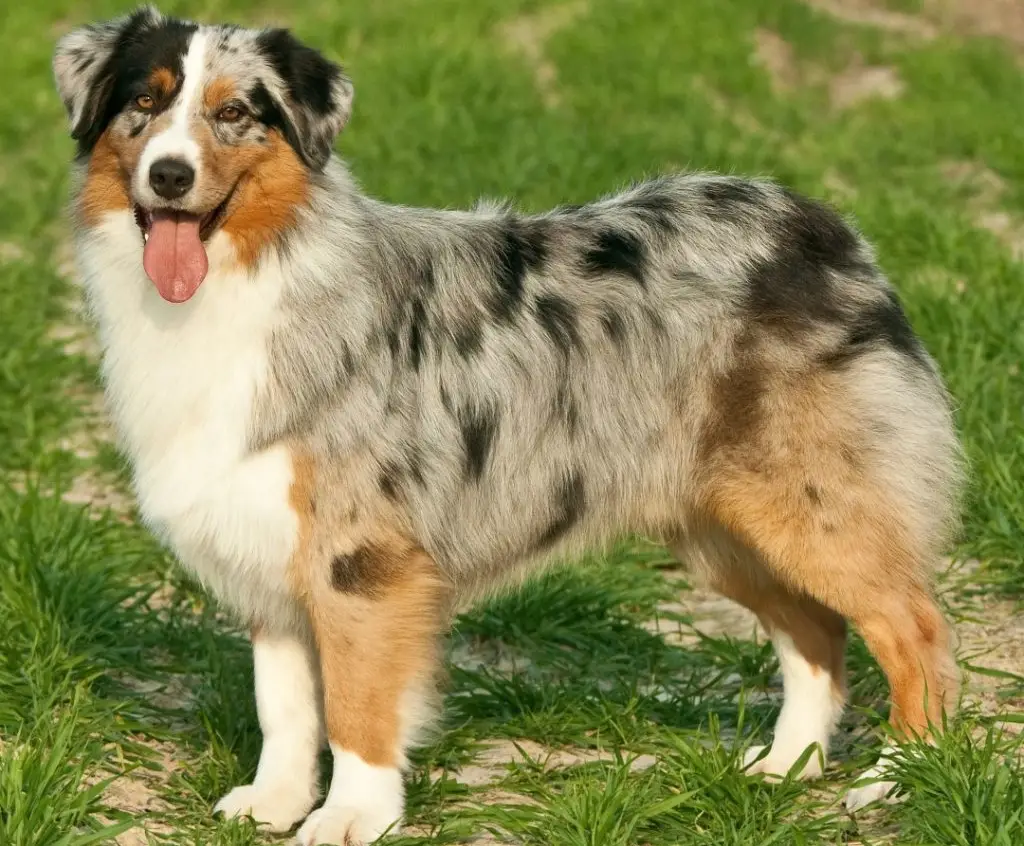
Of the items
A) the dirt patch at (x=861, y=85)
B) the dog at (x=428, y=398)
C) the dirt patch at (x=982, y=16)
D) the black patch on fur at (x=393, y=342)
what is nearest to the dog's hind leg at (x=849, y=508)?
the dog at (x=428, y=398)

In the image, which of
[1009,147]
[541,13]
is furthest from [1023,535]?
[541,13]

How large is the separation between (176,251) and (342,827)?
163cm

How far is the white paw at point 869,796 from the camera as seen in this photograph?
15.1 ft

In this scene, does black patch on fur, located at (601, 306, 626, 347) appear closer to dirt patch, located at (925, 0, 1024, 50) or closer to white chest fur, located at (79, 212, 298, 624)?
white chest fur, located at (79, 212, 298, 624)

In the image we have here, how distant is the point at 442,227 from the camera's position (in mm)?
4898

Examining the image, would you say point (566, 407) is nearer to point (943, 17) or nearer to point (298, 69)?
point (298, 69)

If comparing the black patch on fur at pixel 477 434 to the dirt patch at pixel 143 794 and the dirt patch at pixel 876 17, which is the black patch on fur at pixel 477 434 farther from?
the dirt patch at pixel 876 17

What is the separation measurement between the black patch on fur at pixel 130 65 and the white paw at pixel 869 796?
2742 millimetres

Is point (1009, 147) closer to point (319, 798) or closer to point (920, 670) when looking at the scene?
point (920, 670)

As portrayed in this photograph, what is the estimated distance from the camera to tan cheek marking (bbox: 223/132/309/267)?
4430mm

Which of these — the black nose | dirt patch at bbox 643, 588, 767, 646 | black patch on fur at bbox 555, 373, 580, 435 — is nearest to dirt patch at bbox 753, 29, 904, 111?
dirt patch at bbox 643, 588, 767, 646

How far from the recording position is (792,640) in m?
5.22

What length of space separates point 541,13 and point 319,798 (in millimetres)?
9844

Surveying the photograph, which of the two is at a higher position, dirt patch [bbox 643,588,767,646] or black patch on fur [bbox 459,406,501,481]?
black patch on fur [bbox 459,406,501,481]
